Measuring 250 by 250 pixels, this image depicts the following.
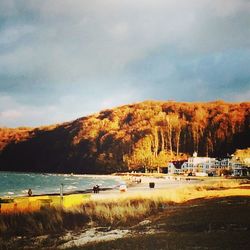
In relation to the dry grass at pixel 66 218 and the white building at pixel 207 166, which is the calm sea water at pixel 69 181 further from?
the dry grass at pixel 66 218

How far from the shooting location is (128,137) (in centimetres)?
2816

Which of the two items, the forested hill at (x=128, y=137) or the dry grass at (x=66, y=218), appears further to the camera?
the forested hill at (x=128, y=137)

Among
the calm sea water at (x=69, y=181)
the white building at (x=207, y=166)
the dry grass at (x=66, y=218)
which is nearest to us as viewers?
the dry grass at (x=66, y=218)

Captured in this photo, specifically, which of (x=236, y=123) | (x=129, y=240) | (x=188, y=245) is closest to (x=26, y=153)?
(x=236, y=123)

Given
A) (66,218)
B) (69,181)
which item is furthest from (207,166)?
(66,218)

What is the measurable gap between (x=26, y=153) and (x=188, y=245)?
1665 cm

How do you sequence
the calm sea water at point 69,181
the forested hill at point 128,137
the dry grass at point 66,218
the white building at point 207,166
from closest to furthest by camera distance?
the dry grass at point 66,218
the forested hill at point 128,137
the white building at point 207,166
the calm sea water at point 69,181

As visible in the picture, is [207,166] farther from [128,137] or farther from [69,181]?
[69,181]

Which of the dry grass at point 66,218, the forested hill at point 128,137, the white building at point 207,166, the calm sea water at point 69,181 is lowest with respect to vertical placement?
the dry grass at point 66,218

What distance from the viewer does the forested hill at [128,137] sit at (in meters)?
20.9

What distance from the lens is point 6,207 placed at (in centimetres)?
1467

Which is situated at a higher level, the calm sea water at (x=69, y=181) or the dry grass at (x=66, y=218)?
the calm sea water at (x=69, y=181)

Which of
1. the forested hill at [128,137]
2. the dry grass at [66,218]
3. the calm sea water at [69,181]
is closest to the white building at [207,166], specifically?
the forested hill at [128,137]

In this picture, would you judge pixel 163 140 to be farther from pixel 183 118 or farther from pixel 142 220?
pixel 142 220
